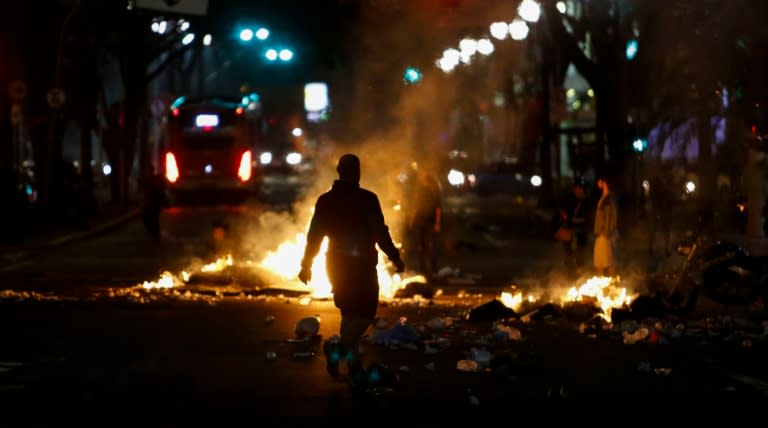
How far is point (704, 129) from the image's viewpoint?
21750 mm

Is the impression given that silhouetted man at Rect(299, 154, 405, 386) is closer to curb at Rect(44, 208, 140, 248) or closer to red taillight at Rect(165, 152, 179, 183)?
curb at Rect(44, 208, 140, 248)

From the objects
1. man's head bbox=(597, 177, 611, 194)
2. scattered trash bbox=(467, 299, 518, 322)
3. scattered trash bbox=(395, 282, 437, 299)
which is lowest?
scattered trash bbox=(467, 299, 518, 322)

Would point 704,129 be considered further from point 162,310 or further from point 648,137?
point 162,310

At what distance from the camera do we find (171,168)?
164 feet

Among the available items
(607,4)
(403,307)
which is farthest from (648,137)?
(403,307)

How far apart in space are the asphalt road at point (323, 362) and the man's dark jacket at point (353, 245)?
71 centimetres

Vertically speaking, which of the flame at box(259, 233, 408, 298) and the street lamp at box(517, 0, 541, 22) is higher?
the street lamp at box(517, 0, 541, 22)

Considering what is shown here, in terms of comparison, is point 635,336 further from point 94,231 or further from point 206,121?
point 206,121

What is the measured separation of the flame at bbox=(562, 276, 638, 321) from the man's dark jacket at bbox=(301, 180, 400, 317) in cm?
503

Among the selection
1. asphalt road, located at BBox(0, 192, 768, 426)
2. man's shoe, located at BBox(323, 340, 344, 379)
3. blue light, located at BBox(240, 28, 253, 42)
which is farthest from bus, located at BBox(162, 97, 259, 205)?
man's shoe, located at BBox(323, 340, 344, 379)

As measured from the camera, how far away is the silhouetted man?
10016 mm

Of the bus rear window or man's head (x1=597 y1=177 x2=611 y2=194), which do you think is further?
the bus rear window

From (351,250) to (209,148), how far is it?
40.1 metres

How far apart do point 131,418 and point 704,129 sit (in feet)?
48.5
